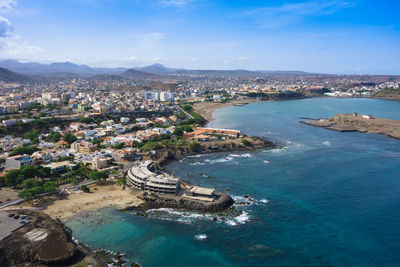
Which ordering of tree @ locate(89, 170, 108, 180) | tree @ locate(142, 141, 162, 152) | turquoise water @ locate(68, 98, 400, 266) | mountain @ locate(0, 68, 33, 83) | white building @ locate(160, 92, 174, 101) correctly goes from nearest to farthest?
turquoise water @ locate(68, 98, 400, 266)
tree @ locate(89, 170, 108, 180)
tree @ locate(142, 141, 162, 152)
white building @ locate(160, 92, 174, 101)
mountain @ locate(0, 68, 33, 83)

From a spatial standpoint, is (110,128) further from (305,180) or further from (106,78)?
(106,78)

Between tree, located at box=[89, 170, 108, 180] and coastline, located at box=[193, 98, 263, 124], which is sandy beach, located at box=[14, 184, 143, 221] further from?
coastline, located at box=[193, 98, 263, 124]

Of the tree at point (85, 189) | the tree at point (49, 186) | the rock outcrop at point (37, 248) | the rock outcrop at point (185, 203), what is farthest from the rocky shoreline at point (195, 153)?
the tree at point (49, 186)

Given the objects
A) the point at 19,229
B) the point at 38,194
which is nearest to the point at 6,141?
the point at 38,194

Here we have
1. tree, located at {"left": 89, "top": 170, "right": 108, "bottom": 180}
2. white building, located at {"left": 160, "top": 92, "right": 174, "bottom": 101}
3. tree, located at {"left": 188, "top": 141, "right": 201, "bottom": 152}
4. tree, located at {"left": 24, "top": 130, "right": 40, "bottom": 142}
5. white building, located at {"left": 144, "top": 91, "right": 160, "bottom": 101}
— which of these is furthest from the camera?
white building, located at {"left": 144, "top": 91, "right": 160, "bottom": 101}

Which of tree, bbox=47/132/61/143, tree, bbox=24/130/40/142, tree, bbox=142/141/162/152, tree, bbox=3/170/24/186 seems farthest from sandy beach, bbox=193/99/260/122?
tree, bbox=3/170/24/186

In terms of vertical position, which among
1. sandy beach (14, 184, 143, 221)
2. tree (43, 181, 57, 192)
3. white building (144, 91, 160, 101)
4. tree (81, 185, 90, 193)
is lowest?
sandy beach (14, 184, 143, 221)

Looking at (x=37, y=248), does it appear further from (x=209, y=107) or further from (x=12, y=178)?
(x=209, y=107)
